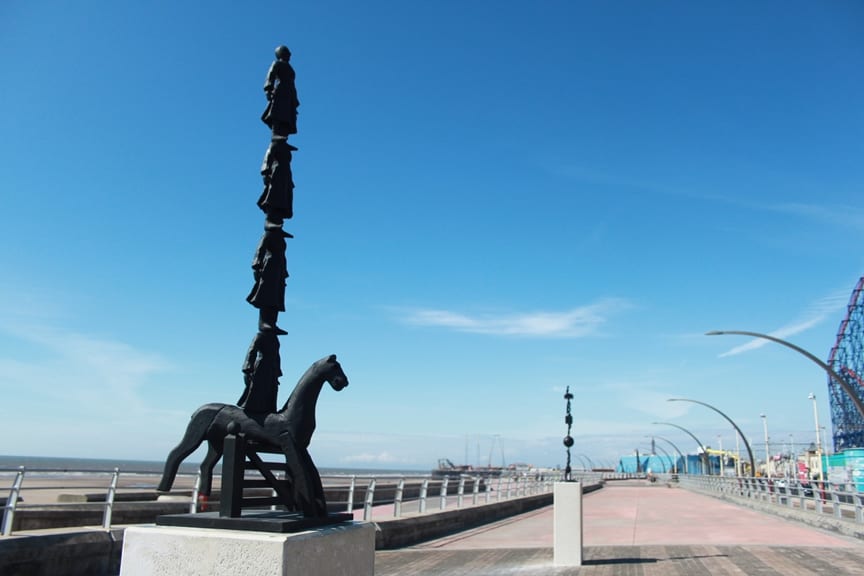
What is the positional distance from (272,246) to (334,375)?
1158 mm

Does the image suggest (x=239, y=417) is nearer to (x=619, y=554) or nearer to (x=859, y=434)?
(x=619, y=554)

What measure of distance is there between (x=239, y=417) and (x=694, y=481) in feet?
194

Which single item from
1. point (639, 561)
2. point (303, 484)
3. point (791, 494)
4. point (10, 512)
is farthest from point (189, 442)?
point (791, 494)

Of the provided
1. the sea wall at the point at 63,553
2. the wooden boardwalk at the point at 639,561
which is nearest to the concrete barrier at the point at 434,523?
the wooden boardwalk at the point at 639,561

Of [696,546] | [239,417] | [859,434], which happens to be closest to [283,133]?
[239,417]

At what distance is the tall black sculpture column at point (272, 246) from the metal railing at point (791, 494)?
1658 cm

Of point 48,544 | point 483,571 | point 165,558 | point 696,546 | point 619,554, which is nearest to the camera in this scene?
point 165,558

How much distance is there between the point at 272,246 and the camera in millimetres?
5488

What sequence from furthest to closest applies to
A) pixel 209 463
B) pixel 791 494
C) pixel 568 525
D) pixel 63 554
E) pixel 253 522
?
pixel 791 494
pixel 568 525
pixel 63 554
pixel 209 463
pixel 253 522

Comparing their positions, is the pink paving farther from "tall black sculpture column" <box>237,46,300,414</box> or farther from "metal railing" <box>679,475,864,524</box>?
"tall black sculpture column" <box>237,46,300,414</box>

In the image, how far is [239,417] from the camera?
5109 millimetres

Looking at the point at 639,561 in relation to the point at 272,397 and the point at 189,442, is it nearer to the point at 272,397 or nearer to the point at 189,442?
the point at 272,397

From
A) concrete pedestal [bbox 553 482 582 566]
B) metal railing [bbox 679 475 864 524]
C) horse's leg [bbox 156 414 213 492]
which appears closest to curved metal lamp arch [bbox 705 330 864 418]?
metal railing [bbox 679 475 864 524]

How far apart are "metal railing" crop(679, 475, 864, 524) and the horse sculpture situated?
16.3m
